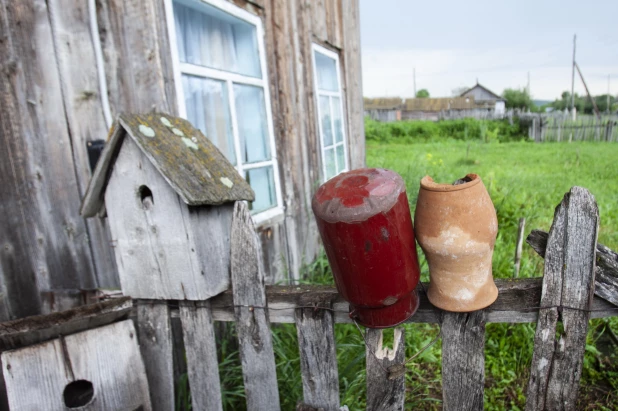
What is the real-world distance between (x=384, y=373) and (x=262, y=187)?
186cm

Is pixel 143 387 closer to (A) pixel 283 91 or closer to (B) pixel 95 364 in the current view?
(B) pixel 95 364

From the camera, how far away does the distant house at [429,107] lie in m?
30.8

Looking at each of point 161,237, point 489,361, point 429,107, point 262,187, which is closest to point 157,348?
point 161,237

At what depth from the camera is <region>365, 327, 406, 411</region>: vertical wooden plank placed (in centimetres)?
121

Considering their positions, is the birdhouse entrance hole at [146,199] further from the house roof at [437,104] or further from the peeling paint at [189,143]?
the house roof at [437,104]

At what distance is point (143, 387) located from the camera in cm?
137

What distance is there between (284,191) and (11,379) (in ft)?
6.99

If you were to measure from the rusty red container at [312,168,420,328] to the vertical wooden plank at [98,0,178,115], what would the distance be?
121 cm

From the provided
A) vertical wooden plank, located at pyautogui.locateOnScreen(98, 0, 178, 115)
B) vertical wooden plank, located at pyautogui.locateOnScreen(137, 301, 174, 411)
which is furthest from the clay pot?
vertical wooden plank, located at pyautogui.locateOnScreen(98, 0, 178, 115)

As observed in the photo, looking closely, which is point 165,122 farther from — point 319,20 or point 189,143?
point 319,20

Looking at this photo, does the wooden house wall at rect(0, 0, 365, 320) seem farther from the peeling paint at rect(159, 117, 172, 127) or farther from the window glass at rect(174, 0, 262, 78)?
the peeling paint at rect(159, 117, 172, 127)

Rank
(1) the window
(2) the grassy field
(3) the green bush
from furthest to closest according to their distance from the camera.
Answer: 1. (3) the green bush
2. (1) the window
3. (2) the grassy field

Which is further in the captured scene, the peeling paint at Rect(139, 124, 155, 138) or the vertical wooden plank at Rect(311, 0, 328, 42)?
the vertical wooden plank at Rect(311, 0, 328, 42)

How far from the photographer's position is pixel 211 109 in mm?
2389
